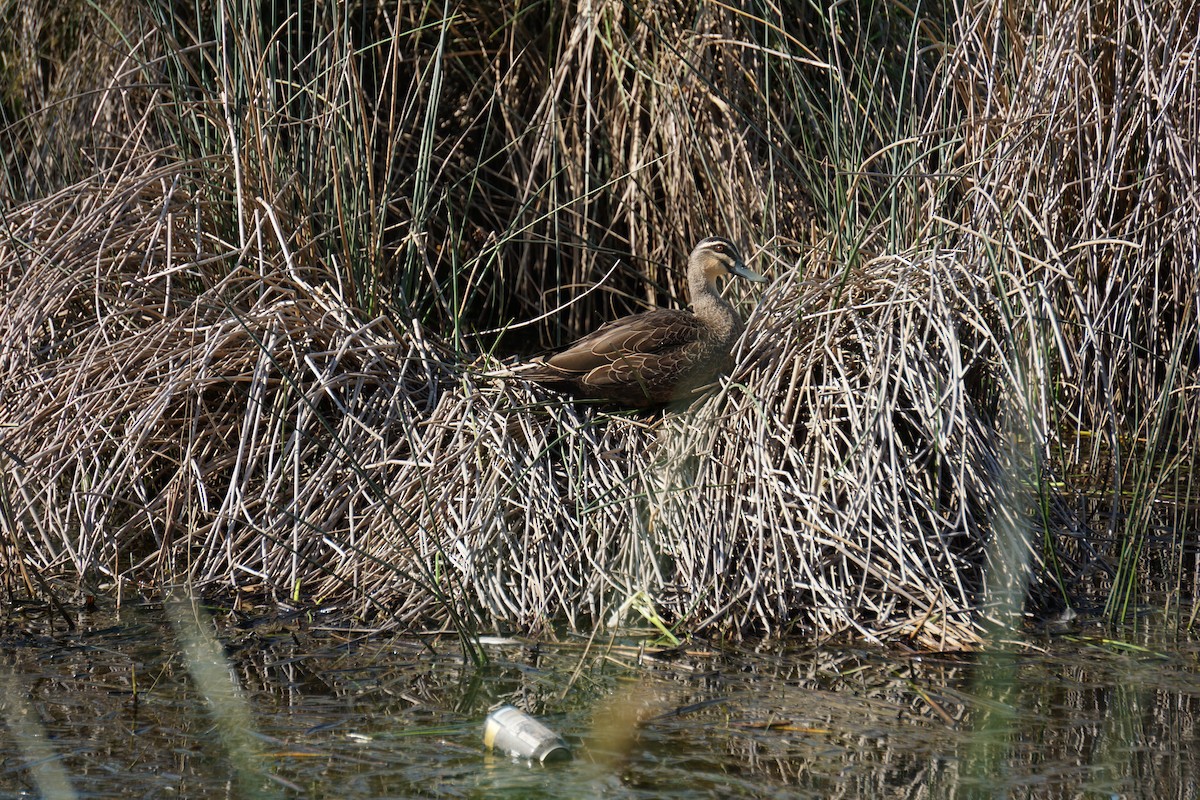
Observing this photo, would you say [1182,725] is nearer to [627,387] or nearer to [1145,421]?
[1145,421]

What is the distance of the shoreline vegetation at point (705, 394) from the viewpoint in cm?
402

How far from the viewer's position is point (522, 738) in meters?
3.07

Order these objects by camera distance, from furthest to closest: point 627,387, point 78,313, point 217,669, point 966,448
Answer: point 78,313 < point 627,387 < point 966,448 < point 217,669

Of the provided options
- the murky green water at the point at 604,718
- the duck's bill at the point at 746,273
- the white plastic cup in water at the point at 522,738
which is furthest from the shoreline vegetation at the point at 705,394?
the white plastic cup in water at the point at 522,738

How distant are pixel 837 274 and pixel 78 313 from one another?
8.39 ft

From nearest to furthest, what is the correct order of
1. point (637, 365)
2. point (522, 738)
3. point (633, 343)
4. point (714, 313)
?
point (522, 738) < point (637, 365) < point (633, 343) < point (714, 313)

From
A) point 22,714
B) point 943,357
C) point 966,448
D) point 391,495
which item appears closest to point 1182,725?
point 966,448

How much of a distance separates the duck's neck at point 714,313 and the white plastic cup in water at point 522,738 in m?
1.88

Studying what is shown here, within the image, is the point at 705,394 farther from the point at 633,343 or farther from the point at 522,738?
the point at 522,738

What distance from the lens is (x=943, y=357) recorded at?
421 centimetres

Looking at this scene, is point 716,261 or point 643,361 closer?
point 643,361

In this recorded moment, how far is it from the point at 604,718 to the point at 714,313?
6.22 ft

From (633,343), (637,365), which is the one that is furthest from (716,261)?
(637,365)

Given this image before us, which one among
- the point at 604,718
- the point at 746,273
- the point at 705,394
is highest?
the point at 746,273
